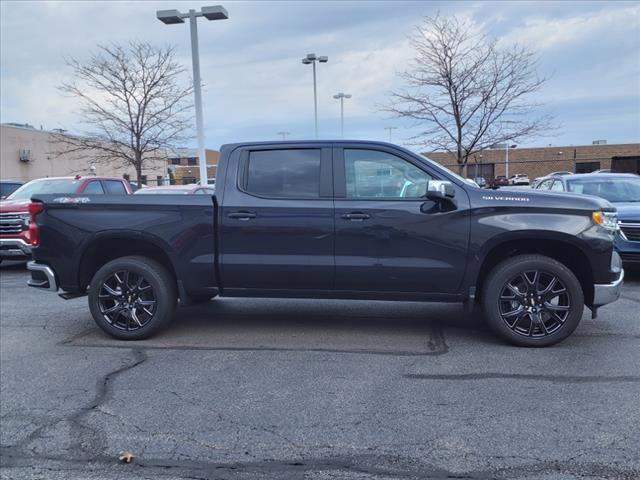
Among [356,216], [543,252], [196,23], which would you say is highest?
[196,23]

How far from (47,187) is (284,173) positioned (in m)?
8.20

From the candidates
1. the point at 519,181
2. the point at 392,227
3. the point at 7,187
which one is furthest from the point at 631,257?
the point at 519,181

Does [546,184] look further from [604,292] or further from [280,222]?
[280,222]

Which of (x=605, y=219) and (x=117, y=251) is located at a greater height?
(x=605, y=219)

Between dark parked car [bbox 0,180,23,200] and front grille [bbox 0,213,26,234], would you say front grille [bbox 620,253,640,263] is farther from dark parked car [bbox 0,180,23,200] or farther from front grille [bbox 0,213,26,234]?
dark parked car [bbox 0,180,23,200]

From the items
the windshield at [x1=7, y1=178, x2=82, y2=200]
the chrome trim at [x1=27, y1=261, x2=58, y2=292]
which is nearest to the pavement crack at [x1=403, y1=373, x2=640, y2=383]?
the chrome trim at [x1=27, y1=261, x2=58, y2=292]

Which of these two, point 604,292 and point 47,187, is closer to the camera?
point 604,292

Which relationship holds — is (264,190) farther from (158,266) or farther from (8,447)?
(8,447)

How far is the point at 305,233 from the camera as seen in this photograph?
5.46 m

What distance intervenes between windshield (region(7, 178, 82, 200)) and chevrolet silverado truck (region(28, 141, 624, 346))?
6235 millimetres

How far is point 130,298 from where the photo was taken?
5.80m

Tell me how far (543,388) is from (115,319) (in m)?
4.14

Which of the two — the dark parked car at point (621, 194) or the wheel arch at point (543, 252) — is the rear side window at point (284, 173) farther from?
the dark parked car at point (621, 194)

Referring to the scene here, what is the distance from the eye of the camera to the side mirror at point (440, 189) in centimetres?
498
